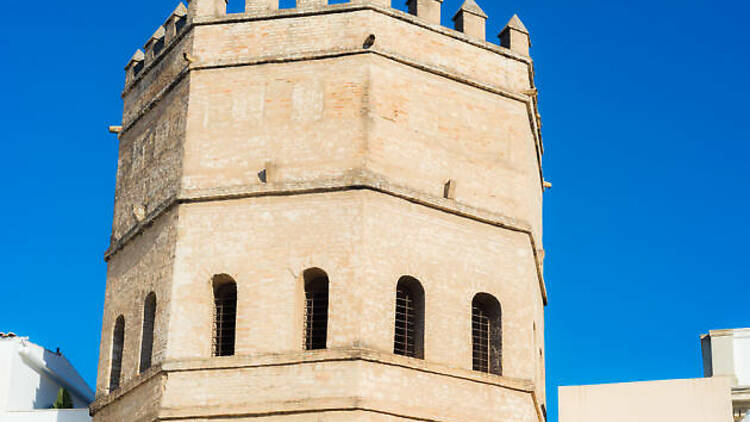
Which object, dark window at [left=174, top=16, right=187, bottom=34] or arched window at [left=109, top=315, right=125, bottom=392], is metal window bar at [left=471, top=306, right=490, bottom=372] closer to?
arched window at [left=109, top=315, right=125, bottom=392]

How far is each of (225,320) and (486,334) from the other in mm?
4327

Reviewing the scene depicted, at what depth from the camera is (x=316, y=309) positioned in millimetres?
26047

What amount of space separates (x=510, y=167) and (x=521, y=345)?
10.7ft

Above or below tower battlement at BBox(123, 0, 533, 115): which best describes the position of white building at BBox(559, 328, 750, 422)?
below

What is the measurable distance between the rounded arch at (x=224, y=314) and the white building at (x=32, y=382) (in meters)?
5.42

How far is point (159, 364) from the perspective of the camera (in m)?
25.9

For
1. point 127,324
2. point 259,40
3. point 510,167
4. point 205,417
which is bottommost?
point 205,417

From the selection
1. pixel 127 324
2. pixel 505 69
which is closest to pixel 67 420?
pixel 127 324

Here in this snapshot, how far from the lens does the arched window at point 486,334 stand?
26.8 metres

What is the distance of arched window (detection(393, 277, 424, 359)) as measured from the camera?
26.1 meters

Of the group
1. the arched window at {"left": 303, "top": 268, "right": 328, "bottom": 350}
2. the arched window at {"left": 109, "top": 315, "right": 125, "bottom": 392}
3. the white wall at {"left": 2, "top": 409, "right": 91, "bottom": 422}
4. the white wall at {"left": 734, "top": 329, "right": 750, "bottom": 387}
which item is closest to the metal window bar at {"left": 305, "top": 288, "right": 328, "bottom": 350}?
the arched window at {"left": 303, "top": 268, "right": 328, "bottom": 350}

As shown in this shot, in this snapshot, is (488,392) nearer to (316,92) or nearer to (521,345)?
(521,345)

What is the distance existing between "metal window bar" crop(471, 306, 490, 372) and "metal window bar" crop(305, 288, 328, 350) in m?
2.59

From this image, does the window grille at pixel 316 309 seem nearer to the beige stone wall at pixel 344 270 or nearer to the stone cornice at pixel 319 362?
the beige stone wall at pixel 344 270
